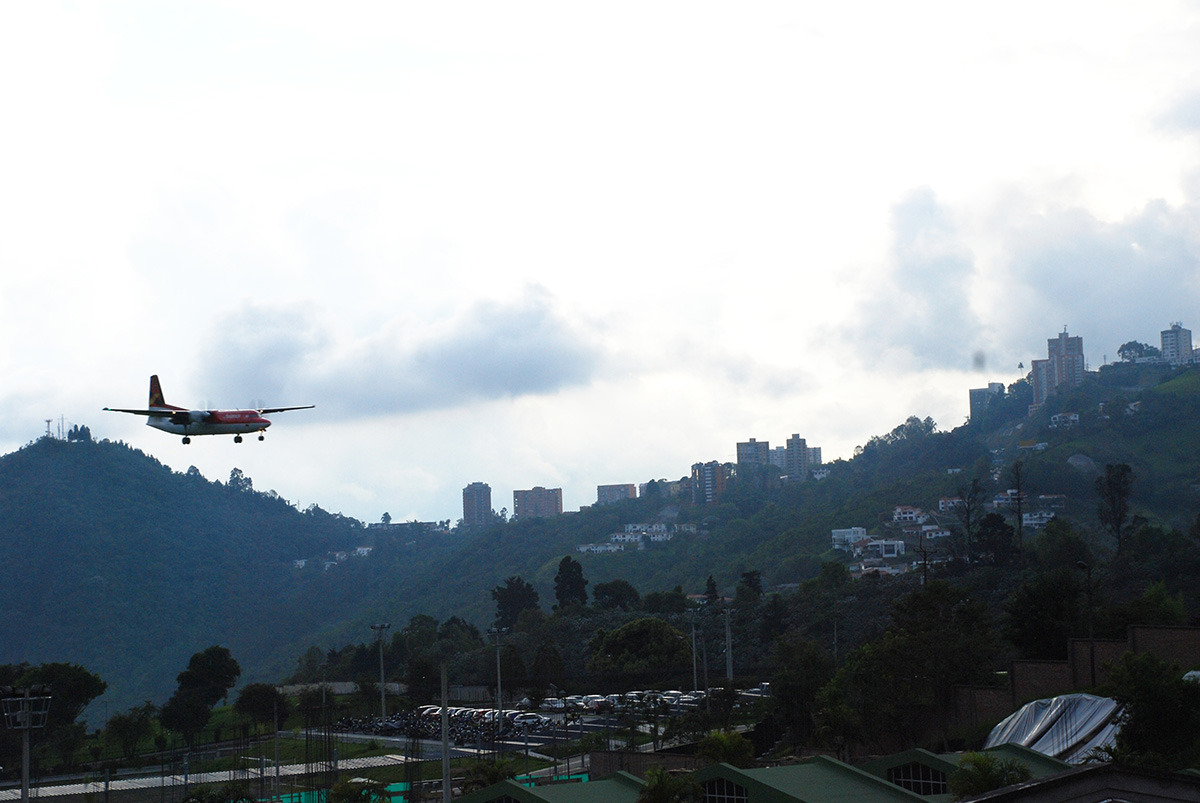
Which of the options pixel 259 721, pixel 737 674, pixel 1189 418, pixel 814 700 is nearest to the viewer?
pixel 814 700

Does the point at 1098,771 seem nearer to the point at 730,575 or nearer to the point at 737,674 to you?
the point at 737,674

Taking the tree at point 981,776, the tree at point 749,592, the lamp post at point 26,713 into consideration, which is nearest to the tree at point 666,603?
the tree at point 749,592

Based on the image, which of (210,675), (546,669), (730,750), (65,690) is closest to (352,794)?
(730,750)

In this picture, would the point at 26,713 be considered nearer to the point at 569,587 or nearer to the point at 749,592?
the point at 749,592

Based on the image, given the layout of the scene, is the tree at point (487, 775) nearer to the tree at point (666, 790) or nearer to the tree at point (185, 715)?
the tree at point (666, 790)

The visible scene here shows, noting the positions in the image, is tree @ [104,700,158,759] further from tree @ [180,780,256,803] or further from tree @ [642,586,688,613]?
tree @ [642,586,688,613]

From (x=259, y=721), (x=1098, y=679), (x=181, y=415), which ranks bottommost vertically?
(x=259, y=721)

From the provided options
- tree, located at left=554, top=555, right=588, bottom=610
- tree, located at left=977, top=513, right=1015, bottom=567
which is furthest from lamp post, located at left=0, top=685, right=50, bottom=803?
tree, located at left=554, top=555, right=588, bottom=610

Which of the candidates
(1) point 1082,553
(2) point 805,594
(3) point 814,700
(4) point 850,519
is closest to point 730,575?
(4) point 850,519
